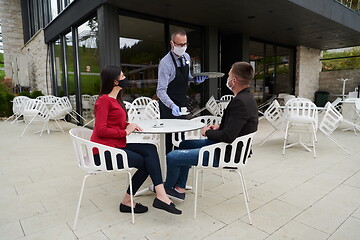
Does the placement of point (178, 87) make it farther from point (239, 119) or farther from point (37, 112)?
point (37, 112)

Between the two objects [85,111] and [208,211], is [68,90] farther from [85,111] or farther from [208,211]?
[208,211]

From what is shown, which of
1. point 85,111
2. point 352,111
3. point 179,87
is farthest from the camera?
point 85,111

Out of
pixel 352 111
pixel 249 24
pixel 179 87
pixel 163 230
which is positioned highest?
pixel 249 24

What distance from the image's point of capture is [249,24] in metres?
6.73

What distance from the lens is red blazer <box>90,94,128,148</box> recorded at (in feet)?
6.09

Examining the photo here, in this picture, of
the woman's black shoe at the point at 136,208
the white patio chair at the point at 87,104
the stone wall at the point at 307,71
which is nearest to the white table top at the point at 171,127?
the woman's black shoe at the point at 136,208

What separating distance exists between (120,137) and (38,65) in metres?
9.38

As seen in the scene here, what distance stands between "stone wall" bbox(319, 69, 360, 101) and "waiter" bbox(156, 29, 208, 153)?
11182 mm

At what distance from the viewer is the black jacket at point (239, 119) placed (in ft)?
5.66

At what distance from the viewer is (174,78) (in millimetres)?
2514

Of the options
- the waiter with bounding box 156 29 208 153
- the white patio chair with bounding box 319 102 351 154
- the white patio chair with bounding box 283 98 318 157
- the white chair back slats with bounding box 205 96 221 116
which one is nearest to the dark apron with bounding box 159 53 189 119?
the waiter with bounding box 156 29 208 153

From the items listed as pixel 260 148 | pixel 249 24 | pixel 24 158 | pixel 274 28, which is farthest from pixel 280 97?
pixel 24 158

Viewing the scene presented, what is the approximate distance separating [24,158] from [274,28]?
700 cm

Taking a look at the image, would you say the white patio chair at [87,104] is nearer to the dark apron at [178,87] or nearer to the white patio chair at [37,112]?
the white patio chair at [37,112]
